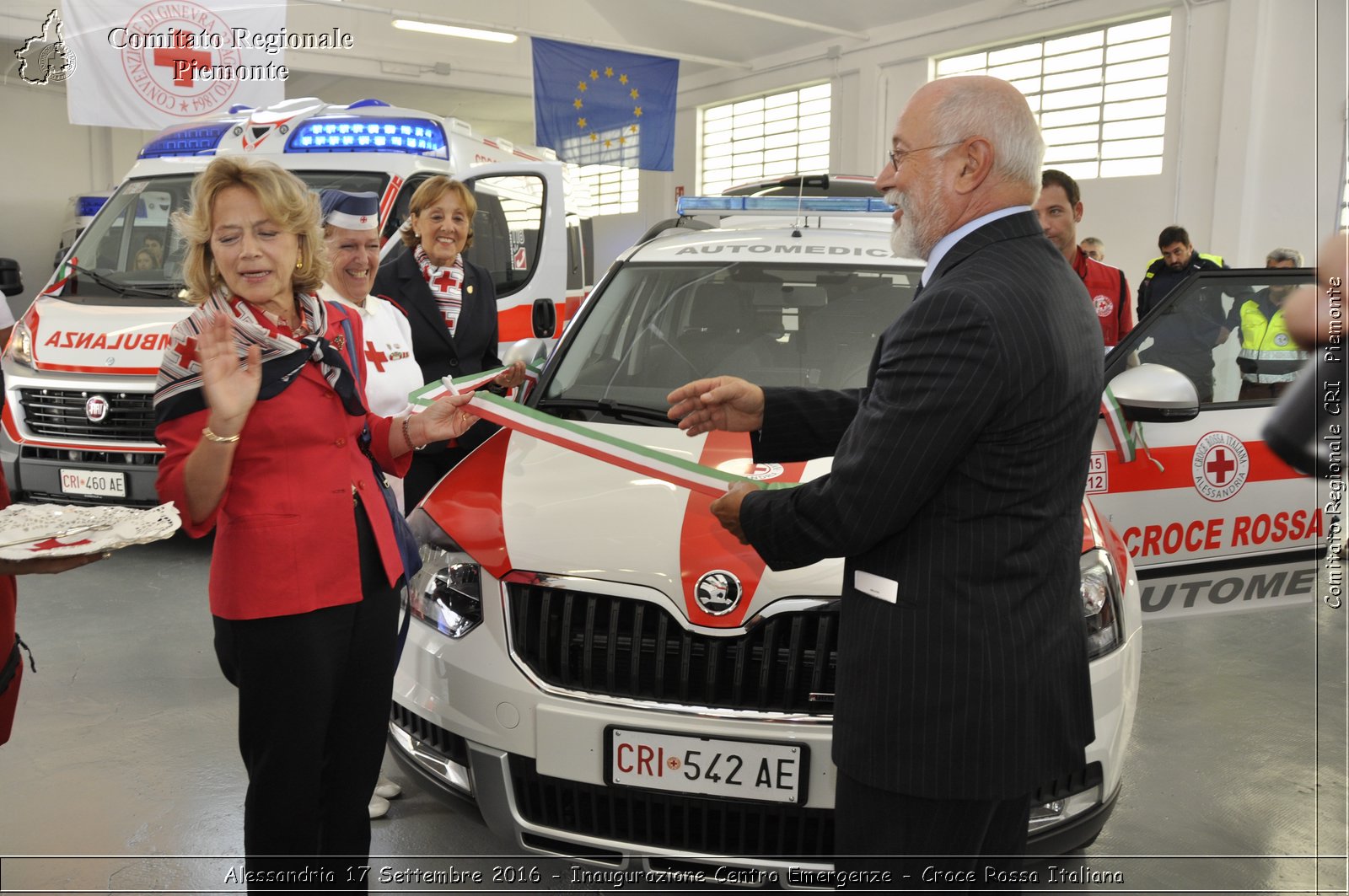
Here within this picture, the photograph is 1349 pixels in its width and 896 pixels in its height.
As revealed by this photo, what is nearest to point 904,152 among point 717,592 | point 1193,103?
point 717,592

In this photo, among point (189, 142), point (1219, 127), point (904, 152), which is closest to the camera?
point (904, 152)

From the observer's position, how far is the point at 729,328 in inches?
120

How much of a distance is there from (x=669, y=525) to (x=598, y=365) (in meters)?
0.96

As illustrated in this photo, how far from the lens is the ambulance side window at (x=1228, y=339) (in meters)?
3.15

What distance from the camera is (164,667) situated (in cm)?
365

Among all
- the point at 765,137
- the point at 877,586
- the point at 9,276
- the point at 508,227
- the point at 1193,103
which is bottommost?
the point at 877,586

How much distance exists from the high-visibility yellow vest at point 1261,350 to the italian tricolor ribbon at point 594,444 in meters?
2.08

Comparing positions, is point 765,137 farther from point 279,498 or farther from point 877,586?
point 877,586

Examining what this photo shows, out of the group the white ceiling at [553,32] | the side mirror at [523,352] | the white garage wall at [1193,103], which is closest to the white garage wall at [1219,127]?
the white garage wall at [1193,103]

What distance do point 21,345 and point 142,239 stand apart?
2.82 ft

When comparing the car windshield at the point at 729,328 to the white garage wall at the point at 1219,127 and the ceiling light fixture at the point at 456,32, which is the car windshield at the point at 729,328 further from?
the ceiling light fixture at the point at 456,32

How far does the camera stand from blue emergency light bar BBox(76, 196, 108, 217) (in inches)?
577

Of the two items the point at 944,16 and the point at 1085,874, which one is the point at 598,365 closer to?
the point at 1085,874

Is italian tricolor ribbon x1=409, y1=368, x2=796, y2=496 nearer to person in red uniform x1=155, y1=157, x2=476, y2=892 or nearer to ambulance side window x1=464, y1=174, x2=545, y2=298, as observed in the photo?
person in red uniform x1=155, y1=157, x2=476, y2=892
